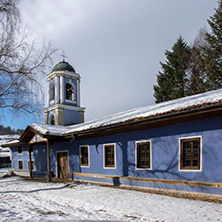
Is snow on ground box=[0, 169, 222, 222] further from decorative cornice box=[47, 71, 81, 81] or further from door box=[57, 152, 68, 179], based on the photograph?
decorative cornice box=[47, 71, 81, 81]

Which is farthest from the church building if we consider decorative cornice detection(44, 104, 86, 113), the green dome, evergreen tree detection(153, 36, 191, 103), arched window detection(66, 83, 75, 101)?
evergreen tree detection(153, 36, 191, 103)

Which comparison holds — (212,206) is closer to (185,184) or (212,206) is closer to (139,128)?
(185,184)

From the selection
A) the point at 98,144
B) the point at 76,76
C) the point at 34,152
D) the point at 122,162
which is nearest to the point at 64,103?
the point at 76,76

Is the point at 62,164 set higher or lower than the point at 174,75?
lower

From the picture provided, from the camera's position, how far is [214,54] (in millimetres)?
23406

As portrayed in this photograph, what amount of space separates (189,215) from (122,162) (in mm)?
5269

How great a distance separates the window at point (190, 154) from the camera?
8492 millimetres

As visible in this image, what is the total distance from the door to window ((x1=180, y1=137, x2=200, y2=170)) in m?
8.87

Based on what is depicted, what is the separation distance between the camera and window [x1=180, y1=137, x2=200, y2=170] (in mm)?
8492

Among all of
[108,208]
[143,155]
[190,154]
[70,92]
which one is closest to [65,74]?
[70,92]

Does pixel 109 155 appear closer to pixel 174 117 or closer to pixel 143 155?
pixel 143 155

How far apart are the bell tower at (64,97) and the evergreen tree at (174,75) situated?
12052 millimetres

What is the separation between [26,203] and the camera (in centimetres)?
811

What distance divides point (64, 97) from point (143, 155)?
13.3 m
